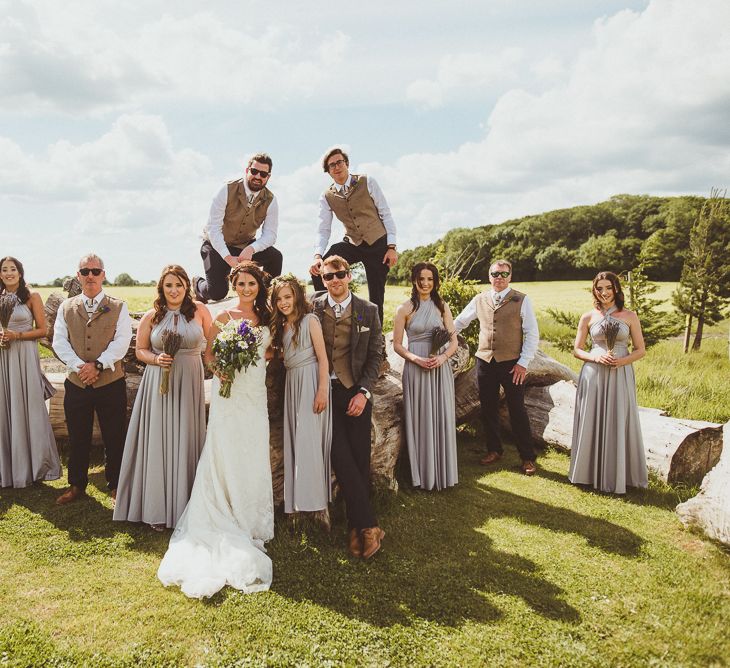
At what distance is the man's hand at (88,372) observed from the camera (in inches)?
254

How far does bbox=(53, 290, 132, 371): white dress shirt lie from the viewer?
651 centimetres

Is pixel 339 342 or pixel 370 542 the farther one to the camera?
pixel 339 342

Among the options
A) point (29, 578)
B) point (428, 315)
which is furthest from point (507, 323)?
point (29, 578)

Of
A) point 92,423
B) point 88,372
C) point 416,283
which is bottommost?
point 92,423

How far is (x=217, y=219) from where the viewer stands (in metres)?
7.65

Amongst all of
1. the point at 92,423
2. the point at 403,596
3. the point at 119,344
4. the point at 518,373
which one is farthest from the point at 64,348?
the point at 518,373

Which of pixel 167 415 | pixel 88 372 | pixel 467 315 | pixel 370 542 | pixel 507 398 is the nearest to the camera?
pixel 370 542

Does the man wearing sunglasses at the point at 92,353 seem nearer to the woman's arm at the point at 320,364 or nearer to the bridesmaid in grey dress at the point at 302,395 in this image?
the bridesmaid in grey dress at the point at 302,395

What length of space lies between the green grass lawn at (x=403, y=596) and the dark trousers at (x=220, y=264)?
352 cm

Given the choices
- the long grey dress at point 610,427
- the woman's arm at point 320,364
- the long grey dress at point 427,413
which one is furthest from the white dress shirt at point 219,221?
the long grey dress at point 610,427

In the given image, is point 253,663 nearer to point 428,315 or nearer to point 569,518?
point 569,518

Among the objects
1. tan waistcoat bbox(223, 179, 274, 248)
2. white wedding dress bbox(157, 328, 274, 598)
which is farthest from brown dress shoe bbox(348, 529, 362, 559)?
tan waistcoat bbox(223, 179, 274, 248)

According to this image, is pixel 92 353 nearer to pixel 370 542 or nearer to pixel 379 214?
pixel 370 542

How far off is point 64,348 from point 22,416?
177cm
